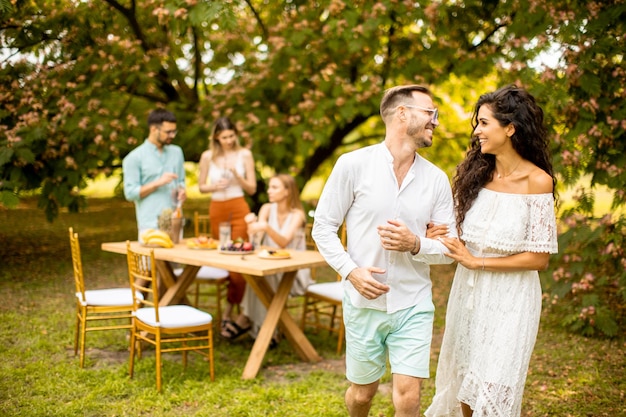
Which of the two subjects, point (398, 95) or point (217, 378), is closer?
point (398, 95)

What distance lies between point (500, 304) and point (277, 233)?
3.10 meters

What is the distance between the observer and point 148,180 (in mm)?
6273

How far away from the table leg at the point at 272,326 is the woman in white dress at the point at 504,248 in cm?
232

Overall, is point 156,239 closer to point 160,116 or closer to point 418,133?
point 160,116

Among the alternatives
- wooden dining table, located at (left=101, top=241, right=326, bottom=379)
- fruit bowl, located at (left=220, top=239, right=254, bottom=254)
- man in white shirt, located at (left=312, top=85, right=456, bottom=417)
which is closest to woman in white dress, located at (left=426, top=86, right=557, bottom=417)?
man in white shirt, located at (left=312, top=85, right=456, bottom=417)

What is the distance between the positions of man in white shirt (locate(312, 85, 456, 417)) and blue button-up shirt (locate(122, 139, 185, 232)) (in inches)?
128

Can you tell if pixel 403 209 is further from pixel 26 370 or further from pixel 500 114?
pixel 26 370

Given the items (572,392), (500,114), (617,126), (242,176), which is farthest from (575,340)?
(500,114)

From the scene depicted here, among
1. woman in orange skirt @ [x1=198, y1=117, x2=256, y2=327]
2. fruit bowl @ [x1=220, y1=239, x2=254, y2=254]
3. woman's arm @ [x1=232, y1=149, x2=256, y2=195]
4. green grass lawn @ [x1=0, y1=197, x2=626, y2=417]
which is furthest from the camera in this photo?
woman's arm @ [x1=232, y1=149, x2=256, y2=195]

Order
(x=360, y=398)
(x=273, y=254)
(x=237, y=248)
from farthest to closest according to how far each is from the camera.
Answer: (x=237, y=248)
(x=273, y=254)
(x=360, y=398)

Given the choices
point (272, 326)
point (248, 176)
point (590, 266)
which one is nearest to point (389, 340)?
point (272, 326)

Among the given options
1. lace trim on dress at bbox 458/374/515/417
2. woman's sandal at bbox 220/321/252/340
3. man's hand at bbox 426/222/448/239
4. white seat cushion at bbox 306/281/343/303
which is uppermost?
man's hand at bbox 426/222/448/239

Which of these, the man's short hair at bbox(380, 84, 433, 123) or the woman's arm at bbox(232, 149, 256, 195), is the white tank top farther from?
the man's short hair at bbox(380, 84, 433, 123)

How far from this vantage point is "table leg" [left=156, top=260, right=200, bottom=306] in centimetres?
631
